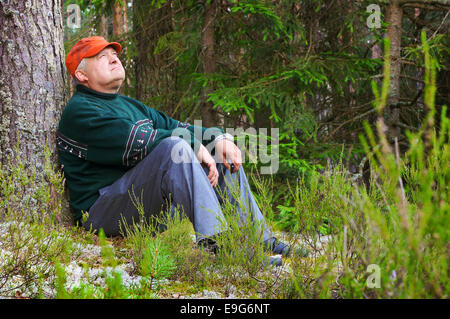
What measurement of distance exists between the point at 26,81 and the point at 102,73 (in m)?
0.56

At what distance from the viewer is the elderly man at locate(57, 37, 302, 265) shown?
274cm

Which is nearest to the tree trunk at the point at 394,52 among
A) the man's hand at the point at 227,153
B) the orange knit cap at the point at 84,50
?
the man's hand at the point at 227,153

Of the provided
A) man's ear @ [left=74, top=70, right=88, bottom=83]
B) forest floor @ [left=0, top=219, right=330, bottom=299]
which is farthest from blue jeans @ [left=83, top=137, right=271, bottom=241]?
man's ear @ [left=74, top=70, right=88, bottom=83]

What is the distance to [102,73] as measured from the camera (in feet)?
10.3

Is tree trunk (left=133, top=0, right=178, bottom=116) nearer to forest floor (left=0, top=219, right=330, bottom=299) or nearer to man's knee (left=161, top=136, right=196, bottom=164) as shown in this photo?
man's knee (left=161, top=136, right=196, bottom=164)

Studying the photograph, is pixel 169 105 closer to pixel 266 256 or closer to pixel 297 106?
pixel 297 106

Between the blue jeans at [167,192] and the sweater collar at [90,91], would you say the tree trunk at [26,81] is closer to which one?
the sweater collar at [90,91]

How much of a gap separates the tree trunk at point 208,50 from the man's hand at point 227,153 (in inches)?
85.2

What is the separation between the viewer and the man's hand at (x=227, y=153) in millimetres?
3090

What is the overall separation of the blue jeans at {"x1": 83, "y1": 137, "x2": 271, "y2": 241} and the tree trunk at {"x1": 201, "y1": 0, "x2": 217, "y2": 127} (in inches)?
93.1

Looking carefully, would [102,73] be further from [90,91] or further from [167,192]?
[167,192]

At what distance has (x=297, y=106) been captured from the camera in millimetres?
4906
